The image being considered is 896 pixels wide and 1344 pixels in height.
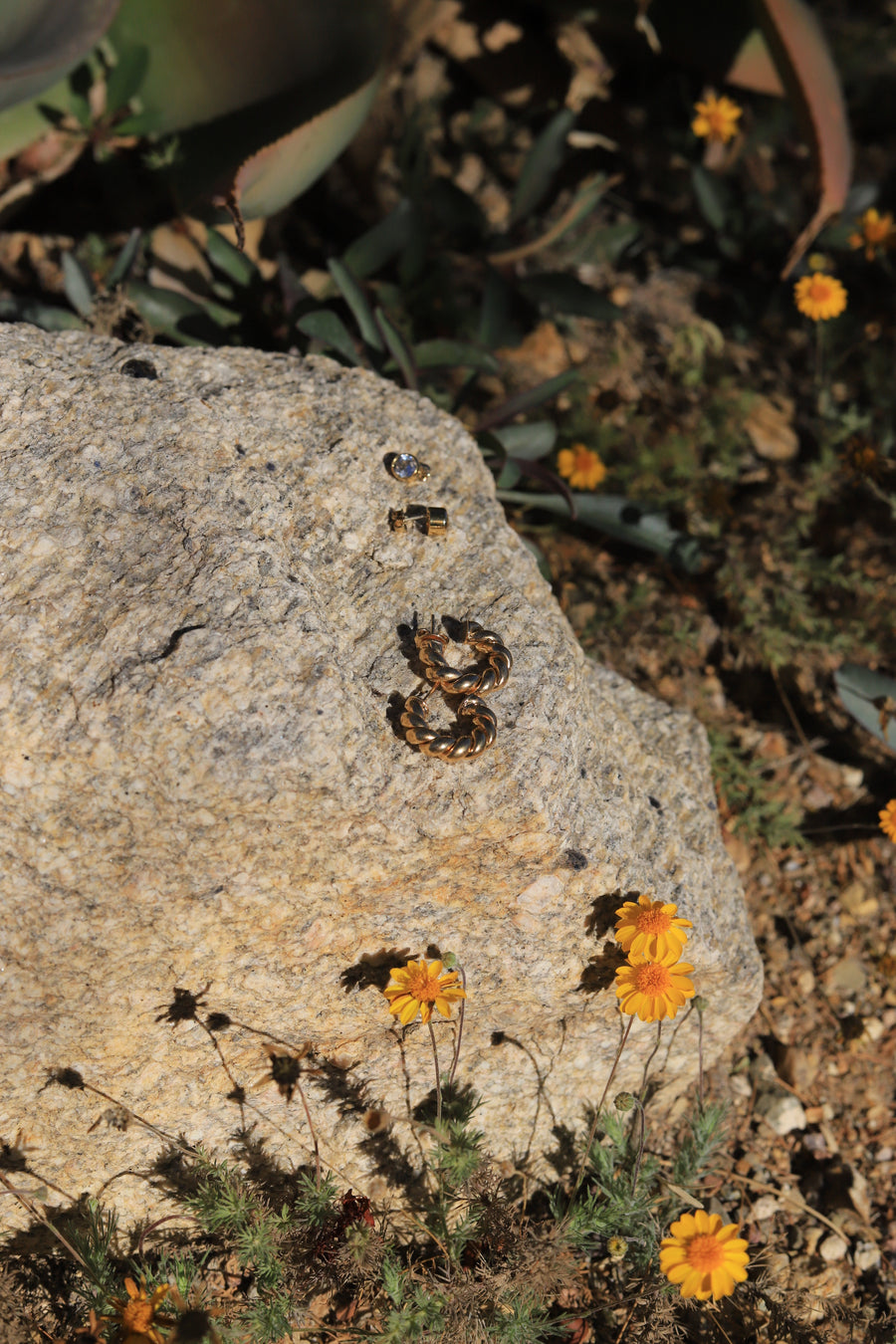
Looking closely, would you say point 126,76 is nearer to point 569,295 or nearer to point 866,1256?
point 569,295

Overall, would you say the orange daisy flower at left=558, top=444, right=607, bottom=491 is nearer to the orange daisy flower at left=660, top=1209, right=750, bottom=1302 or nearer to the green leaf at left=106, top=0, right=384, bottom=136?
the green leaf at left=106, top=0, right=384, bottom=136

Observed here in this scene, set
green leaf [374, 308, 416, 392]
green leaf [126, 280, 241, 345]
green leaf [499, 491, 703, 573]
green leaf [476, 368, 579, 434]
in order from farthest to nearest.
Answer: green leaf [499, 491, 703, 573]
green leaf [476, 368, 579, 434]
green leaf [126, 280, 241, 345]
green leaf [374, 308, 416, 392]

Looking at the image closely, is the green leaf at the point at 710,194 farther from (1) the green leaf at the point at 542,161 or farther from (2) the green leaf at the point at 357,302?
(2) the green leaf at the point at 357,302

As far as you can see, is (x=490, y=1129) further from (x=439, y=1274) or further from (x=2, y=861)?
(x=2, y=861)

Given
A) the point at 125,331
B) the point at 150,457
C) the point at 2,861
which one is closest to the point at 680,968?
the point at 2,861

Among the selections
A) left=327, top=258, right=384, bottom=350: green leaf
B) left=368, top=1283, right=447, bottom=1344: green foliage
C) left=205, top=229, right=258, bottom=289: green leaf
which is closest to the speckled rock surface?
left=368, top=1283, right=447, bottom=1344: green foliage
